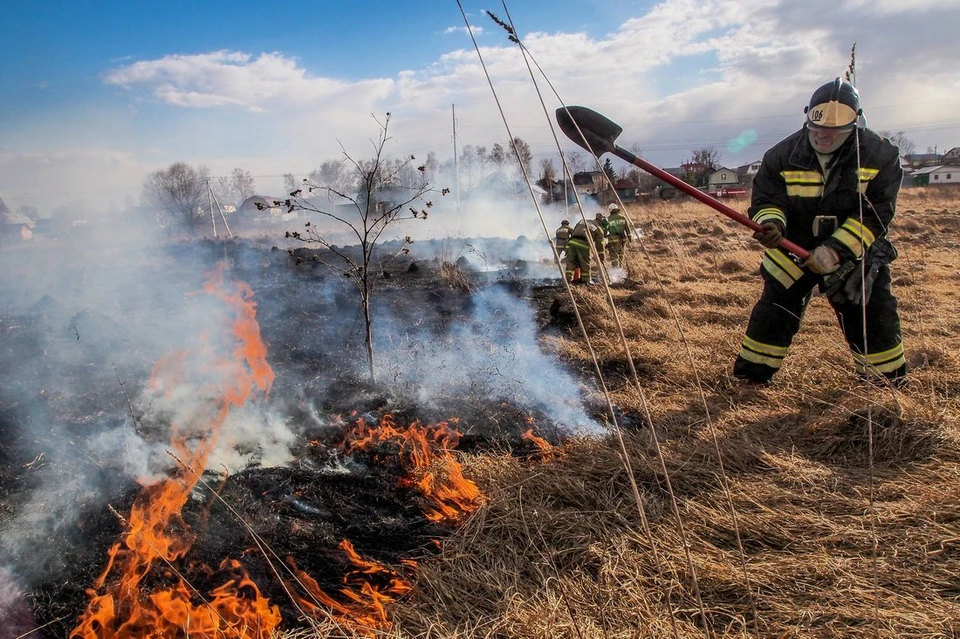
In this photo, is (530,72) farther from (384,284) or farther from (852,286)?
(384,284)

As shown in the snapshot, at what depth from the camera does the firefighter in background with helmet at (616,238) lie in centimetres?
1096

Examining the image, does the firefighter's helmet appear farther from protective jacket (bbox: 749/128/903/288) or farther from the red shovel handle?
the red shovel handle

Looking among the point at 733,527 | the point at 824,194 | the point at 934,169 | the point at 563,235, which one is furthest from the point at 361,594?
the point at 934,169

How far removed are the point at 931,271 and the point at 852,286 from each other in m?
7.98

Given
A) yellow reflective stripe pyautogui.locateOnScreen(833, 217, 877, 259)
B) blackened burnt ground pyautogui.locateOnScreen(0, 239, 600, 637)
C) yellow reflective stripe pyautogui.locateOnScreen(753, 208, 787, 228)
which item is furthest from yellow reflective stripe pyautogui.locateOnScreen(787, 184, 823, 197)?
blackened burnt ground pyautogui.locateOnScreen(0, 239, 600, 637)

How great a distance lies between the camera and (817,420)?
3.35 metres

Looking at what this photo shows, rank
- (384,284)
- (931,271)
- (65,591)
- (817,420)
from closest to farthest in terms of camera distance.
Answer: (65,591), (817,420), (931,271), (384,284)

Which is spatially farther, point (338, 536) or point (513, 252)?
point (513, 252)

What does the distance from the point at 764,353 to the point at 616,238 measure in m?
7.52

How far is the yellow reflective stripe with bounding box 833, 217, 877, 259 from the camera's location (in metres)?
3.39

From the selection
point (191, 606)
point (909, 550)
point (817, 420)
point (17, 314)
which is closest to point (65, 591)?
point (191, 606)

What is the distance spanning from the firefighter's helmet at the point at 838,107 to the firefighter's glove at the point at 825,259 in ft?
2.53

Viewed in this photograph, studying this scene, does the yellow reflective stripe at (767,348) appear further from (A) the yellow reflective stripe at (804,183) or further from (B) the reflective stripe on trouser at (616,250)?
(B) the reflective stripe on trouser at (616,250)

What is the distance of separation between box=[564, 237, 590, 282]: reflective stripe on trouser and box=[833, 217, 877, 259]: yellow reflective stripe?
662cm
